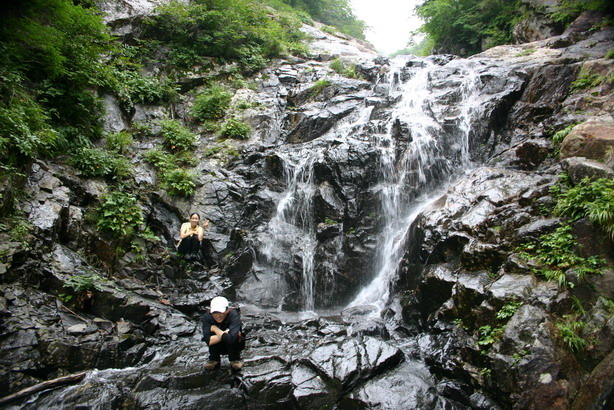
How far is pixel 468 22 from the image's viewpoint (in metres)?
16.0

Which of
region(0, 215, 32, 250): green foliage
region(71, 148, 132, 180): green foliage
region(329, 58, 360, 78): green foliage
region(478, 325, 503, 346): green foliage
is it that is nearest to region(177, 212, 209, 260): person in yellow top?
region(71, 148, 132, 180): green foliage

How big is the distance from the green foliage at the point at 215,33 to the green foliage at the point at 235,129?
4.41 m

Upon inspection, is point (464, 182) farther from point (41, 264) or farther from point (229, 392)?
point (41, 264)

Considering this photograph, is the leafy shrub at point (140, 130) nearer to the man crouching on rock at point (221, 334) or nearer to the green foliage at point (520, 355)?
the man crouching on rock at point (221, 334)

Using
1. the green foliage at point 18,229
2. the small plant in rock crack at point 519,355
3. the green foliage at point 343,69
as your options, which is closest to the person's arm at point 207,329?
the green foliage at point 18,229

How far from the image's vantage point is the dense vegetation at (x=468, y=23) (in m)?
15.0

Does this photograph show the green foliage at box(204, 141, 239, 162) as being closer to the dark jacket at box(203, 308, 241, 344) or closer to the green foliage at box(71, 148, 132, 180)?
the green foliage at box(71, 148, 132, 180)

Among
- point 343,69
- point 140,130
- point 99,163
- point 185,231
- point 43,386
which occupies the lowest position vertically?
point 43,386

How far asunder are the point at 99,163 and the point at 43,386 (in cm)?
545

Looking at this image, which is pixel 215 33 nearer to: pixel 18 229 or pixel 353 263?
pixel 18 229

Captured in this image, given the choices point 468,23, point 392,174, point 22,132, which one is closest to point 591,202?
point 392,174

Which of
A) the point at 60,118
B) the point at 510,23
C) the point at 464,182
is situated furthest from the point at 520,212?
the point at 510,23

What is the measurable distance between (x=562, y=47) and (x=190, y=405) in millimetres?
15857

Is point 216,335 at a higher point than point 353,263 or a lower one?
higher
